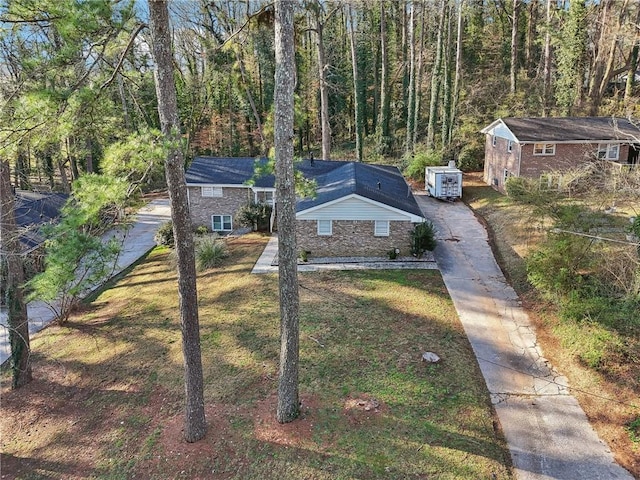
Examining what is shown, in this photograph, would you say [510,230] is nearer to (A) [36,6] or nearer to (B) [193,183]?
(B) [193,183]

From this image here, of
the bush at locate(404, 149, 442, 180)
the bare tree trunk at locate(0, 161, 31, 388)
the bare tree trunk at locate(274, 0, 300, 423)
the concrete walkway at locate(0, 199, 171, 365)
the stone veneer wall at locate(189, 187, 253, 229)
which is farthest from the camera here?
the bush at locate(404, 149, 442, 180)

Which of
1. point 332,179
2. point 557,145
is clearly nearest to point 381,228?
point 332,179

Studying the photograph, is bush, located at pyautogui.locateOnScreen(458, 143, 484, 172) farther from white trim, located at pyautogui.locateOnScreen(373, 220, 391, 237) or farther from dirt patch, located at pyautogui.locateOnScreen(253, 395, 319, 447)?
dirt patch, located at pyautogui.locateOnScreen(253, 395, 319, 447)

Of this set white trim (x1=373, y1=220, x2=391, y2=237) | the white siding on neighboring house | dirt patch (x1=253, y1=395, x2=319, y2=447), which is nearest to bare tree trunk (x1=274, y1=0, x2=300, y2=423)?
dirt patch (x1=253, y1=395, x2=319, y2=447)

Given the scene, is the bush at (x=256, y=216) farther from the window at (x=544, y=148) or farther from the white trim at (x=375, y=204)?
the window at (x=544, y=148)

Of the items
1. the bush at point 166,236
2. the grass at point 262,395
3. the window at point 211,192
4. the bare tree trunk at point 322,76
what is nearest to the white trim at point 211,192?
the window at point 211,192

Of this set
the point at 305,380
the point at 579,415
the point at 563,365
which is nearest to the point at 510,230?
the point at 563,365
